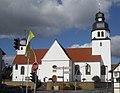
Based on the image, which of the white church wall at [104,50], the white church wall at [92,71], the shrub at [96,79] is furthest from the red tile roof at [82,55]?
the shrub at [96,79]

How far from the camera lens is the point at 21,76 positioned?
87.1 meters

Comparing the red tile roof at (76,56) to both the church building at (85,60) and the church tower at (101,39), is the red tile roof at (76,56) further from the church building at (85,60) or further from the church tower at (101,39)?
the church tower at (101,39)

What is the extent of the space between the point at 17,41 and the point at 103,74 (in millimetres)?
60410

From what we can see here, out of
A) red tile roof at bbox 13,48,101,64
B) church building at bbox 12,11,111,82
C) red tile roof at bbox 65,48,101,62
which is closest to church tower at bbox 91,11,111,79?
church building at bbox 12,11,111,82

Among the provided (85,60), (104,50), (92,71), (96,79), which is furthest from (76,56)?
(96,79)

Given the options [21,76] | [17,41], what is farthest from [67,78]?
[17,41]

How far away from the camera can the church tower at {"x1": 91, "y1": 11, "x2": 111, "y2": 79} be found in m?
81.3

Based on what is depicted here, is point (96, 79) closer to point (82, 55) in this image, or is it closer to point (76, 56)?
point (82, 55)

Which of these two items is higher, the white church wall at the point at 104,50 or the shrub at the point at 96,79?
the white church wall at the point at 104,50

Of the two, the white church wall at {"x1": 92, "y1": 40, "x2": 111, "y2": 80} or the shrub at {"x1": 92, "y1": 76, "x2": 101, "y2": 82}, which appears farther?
the white church wall at {"x1": 92, "y1": 40, "x2": 111, "y2": 80}

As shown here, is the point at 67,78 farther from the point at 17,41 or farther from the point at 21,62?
the point at 17,41

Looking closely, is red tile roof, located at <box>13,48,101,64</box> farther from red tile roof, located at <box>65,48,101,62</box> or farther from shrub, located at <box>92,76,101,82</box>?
shrub, located at <box>92,76,101,82</box>

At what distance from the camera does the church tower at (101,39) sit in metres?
81.3

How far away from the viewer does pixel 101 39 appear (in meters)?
82.2
